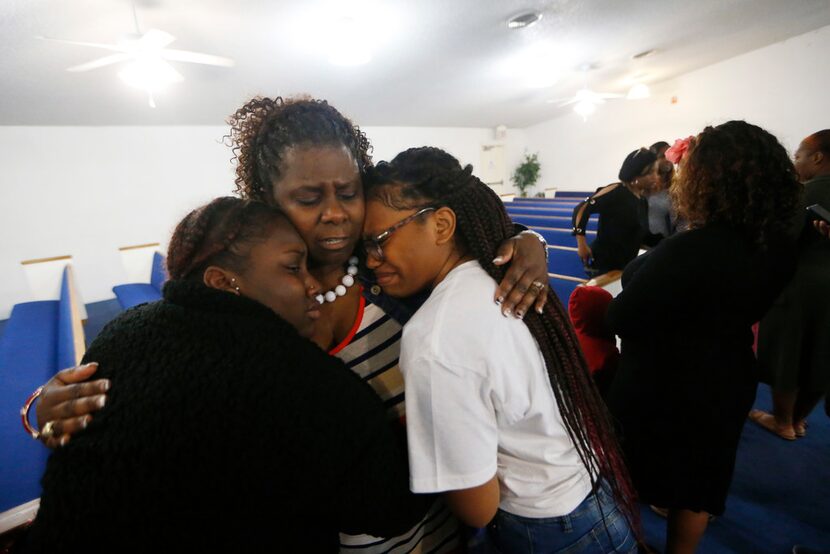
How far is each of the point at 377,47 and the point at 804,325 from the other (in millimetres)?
4677

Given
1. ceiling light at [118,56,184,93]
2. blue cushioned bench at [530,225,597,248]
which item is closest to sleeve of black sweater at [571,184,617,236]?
blue cushioned bench at [530,225,597,248]

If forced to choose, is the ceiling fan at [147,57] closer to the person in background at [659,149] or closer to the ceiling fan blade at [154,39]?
the ceiling fan blade at [154,39]

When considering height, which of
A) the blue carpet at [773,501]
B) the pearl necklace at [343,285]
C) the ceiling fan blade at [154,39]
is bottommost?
the blue carpet at [773,501]

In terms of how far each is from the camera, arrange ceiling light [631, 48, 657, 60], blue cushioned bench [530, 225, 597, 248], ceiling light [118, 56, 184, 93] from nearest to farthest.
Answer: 1. ceiling light [118, 56, 184, 93]
2. blue cushioned bench [530, 225, 597, 248]
3. ceiling light [631, 48, 657, 60]

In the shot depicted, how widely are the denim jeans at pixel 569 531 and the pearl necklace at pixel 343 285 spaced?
633 millimetres

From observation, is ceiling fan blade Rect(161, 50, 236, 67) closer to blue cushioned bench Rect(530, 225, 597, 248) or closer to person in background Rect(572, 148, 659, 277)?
Result: person in background Rect(572, 148, 659, 277)

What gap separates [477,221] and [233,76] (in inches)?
216

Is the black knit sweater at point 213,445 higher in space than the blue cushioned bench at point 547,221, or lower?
lower

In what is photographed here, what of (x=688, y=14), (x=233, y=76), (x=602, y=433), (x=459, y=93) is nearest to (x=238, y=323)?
(x=602, y=433)

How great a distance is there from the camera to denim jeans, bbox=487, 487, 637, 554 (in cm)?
78

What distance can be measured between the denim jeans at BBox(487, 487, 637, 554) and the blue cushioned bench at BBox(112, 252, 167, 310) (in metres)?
4.67

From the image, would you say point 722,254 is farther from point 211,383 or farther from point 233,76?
point 233,76

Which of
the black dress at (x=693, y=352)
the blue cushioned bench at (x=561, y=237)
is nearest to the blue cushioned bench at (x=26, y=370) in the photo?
the black dress at (x=693, y=352)

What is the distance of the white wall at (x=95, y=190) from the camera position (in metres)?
5.79
